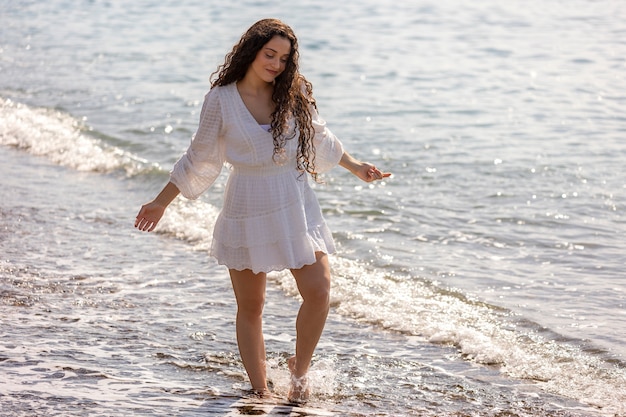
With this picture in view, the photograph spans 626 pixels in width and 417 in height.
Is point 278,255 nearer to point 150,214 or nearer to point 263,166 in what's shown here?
point 263,166

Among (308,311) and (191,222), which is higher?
(308,311)

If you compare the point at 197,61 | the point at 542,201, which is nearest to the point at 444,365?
the point at 542,201

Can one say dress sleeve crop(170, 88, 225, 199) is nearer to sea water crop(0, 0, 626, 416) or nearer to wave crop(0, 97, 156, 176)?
sea water crop(0, 0, 626, 416)

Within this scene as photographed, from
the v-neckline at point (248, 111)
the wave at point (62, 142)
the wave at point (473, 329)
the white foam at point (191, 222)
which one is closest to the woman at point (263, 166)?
the v-neckline at point (248, 111)

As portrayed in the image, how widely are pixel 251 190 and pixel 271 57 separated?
65 cm

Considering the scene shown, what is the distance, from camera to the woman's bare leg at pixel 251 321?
5.08 m

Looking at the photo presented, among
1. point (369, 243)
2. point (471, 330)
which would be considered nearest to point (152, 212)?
point (471, 330)

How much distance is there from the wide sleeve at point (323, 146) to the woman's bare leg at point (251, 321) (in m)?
0.66

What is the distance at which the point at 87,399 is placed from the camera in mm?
4902

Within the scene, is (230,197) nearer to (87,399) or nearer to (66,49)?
(87,399)

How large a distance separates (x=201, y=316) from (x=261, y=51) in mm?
2387

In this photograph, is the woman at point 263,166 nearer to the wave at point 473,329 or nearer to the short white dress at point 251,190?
the short white dress at point 251,190

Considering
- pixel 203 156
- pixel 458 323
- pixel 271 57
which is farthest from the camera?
pixel 458 323

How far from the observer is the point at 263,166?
16.1 feet
